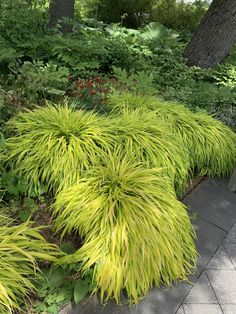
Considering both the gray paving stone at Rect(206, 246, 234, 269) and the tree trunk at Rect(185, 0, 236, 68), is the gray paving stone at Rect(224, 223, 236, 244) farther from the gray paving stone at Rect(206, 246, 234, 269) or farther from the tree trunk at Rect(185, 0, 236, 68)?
the tree trunk at Rect(185, 0, 236, 68)

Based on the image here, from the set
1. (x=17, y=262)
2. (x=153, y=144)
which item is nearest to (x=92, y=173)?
(x=153, y=144)

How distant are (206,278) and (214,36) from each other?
157 inches

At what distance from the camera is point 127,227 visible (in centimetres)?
214

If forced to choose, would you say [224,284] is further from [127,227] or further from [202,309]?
[127,227]

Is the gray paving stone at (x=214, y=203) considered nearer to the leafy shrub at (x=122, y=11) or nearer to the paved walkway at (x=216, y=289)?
the paved walkway at (x=216, y=289)

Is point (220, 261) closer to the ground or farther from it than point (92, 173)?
closer to the ground

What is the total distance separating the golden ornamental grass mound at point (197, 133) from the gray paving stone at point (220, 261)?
969 mm

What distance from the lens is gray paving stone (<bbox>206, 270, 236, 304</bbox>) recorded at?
7.32ft

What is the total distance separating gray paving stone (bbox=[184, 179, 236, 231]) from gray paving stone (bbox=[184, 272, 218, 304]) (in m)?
0.65

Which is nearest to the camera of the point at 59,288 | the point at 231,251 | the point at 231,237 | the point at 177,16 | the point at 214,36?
the point at 59,288

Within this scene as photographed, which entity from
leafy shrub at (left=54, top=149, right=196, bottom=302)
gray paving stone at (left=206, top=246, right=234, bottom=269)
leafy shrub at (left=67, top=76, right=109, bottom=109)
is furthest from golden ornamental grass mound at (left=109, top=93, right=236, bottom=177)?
gray paving stone at (left=206, top=246, right=234, bottom=269)

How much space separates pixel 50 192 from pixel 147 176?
78 centimetres

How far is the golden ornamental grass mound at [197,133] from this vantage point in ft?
10.8

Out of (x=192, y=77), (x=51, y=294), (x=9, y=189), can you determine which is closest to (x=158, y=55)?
(x=192, y=77)
